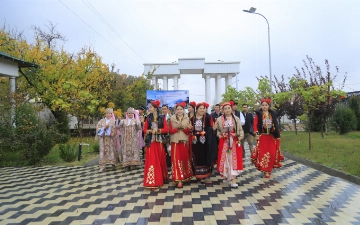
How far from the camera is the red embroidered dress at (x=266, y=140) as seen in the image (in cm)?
721

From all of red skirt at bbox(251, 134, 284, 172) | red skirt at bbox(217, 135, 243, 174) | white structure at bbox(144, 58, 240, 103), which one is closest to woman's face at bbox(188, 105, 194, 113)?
red skirt at bbox(217, 135, 243, 174)

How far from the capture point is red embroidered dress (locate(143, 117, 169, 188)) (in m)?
6.37

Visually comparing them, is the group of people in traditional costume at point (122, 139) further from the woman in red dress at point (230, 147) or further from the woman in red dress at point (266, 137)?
the woman in red dress at point (266, 137)

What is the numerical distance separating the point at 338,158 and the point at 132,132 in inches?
241

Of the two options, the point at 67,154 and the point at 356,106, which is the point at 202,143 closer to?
the point at 67,154

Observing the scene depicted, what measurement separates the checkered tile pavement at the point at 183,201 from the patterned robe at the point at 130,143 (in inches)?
33.2

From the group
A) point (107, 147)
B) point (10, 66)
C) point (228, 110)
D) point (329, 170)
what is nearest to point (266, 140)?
point (228, 110)

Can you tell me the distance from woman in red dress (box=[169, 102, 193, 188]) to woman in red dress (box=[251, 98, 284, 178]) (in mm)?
1925

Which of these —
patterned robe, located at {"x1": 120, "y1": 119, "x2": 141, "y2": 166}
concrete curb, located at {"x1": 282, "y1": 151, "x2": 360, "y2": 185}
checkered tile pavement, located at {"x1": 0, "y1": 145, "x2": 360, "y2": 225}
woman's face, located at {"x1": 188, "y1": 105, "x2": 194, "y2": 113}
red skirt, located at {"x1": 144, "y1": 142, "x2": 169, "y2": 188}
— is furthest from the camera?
patterned robe, located at {"x1": 120, "y1": 119, "x2": 141, "y2": 166}

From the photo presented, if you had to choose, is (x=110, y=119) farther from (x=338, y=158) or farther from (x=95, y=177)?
(x=338, y=158)

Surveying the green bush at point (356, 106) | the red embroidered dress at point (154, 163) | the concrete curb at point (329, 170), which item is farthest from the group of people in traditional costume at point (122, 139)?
the green bush at point (356, 106)

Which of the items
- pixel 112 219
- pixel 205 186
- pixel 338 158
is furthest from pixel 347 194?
pixel 112 219

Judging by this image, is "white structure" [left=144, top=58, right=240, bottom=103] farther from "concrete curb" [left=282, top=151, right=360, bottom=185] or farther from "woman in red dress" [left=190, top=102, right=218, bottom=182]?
"woman in red dress" [left=190, top=102, right=218, bottom=182]

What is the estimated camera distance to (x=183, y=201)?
540 cm
